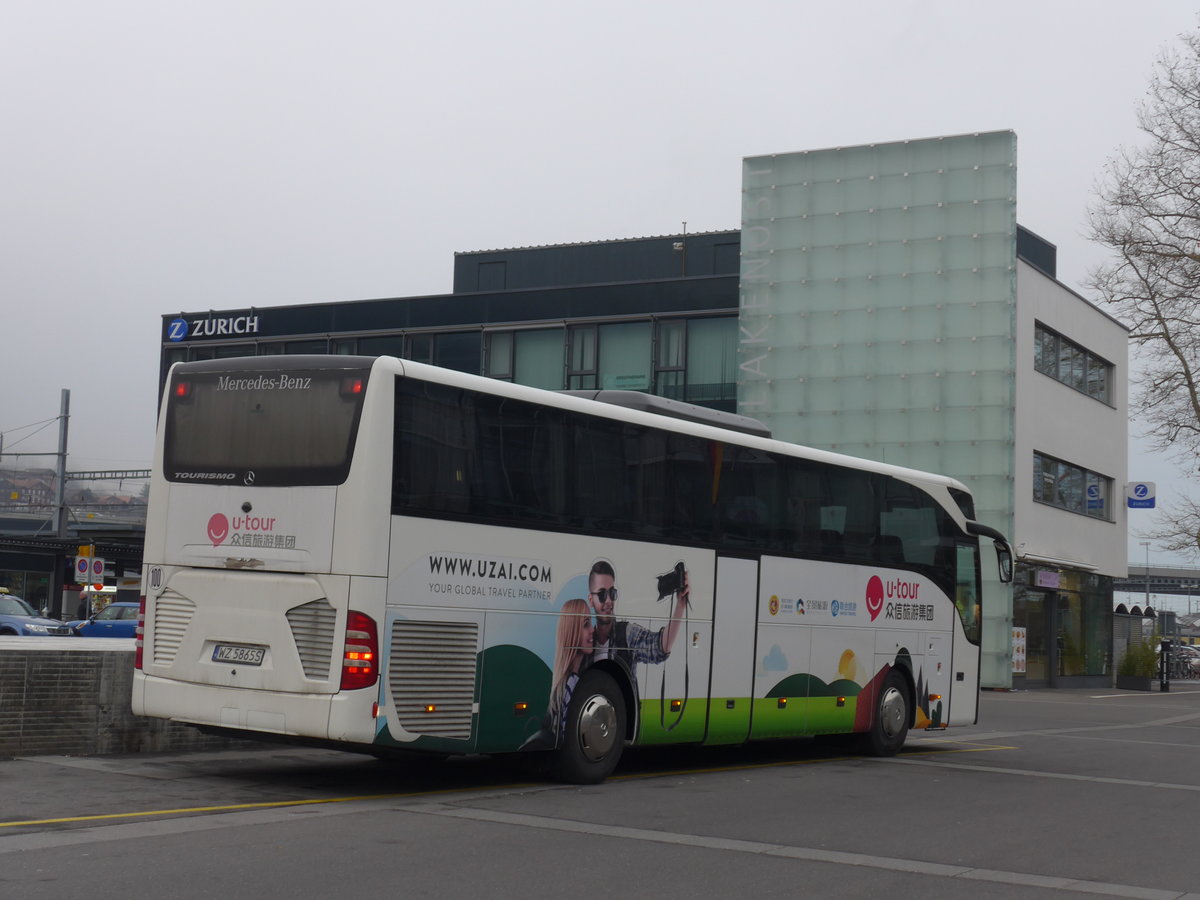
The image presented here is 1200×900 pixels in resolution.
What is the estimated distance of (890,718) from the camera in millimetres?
16797

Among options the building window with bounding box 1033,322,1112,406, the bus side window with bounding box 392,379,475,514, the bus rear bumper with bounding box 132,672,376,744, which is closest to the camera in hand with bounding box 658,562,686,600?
the bus side window with bounding box 392,379,475,514

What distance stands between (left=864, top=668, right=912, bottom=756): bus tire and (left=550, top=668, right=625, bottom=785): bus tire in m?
4.92

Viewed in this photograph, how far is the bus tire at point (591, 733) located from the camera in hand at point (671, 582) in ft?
3.30

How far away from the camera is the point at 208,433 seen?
11.2 metres

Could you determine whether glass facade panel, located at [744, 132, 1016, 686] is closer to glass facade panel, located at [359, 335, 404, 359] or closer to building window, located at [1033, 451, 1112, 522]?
building window, located at [1033, 451, 1112, 522]

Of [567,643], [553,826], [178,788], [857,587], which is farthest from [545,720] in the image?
[857,587]

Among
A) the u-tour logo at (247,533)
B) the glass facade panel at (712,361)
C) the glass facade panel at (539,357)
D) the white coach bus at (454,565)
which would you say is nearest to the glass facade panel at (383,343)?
the glass facade panel at (539,357)

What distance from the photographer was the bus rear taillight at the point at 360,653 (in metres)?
10.2

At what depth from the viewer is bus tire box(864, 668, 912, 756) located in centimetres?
1658

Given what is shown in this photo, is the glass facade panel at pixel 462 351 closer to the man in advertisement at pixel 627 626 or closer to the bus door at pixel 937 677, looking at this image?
the bus door at pixel 937 677

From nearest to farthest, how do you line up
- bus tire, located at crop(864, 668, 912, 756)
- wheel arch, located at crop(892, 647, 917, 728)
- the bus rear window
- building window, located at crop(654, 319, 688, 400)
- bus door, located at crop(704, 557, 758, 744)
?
the bus rear window
bus door, located at crop(704, 557, 758, 744)
bus tire, located at crop(864, 668, 912, 756)
wheel arch, located at crop(892, 647, 917, 728)
building window, located at crop(654, 319, 688, 400)

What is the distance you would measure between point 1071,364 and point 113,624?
28039 mm

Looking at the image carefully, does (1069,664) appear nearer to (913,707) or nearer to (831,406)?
(831,406)

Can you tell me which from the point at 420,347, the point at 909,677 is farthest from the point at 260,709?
the point at 420,347
